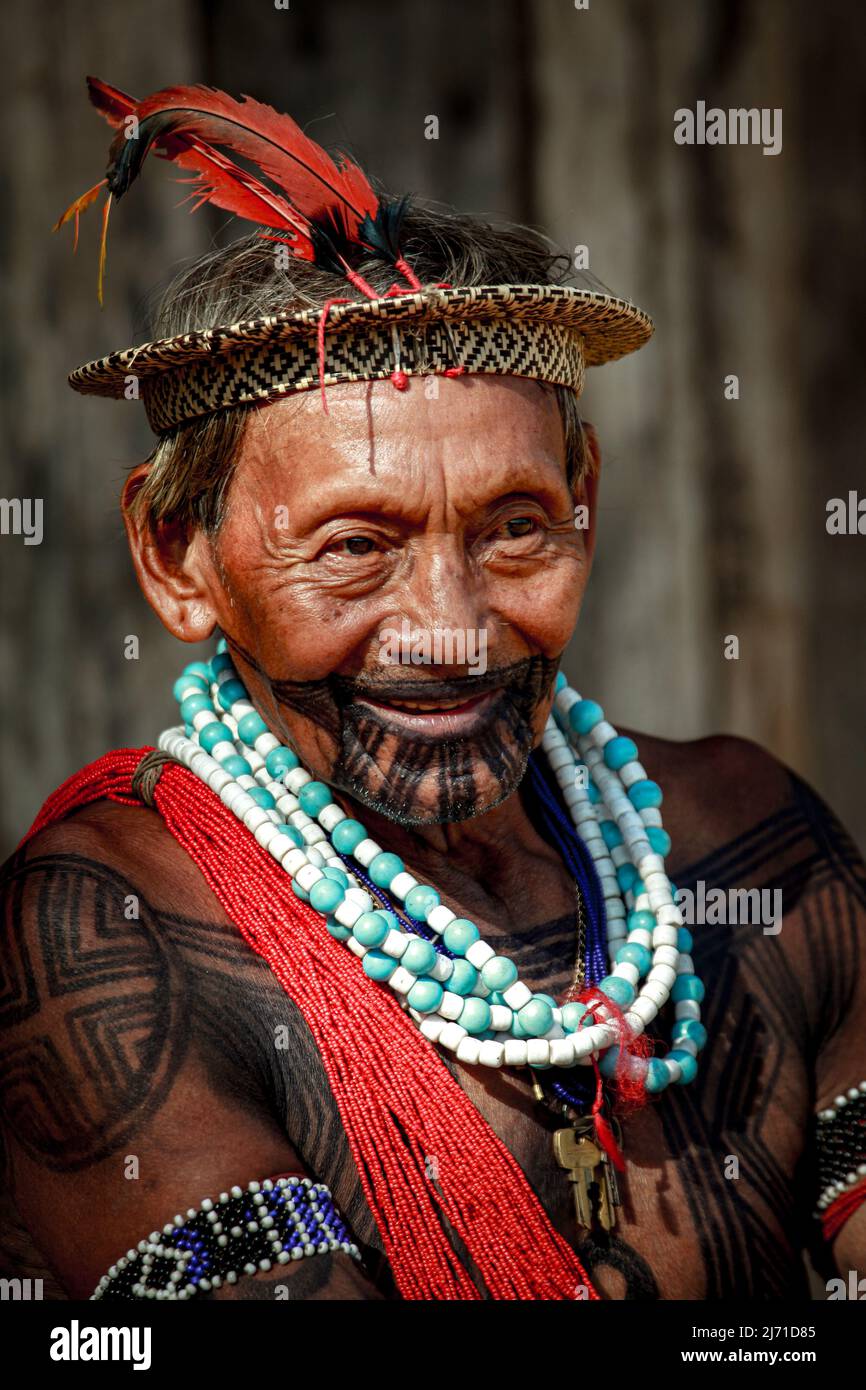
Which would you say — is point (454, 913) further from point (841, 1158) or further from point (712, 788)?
point (841, 1158)

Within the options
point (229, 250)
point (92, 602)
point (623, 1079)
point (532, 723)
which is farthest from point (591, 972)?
point (92, 602)

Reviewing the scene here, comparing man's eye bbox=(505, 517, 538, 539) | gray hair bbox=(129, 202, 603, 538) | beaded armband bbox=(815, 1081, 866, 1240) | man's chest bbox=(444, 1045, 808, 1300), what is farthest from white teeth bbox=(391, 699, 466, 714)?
beaded armband bbox=(815, 1081, 866, 1240)

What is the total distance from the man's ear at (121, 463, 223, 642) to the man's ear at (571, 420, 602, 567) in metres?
0.55

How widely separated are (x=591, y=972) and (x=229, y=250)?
1164 mm

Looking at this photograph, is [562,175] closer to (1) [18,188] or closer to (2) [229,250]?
(1) [18,188]

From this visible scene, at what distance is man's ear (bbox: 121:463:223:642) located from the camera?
211 cm

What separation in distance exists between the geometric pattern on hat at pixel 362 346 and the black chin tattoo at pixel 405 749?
0.39 m

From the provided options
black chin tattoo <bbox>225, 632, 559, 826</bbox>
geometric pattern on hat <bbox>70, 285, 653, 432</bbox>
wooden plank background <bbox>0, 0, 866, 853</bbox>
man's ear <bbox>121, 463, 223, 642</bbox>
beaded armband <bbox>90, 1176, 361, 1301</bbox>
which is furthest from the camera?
wooden plank background <bbox>0, 0, 866, 853</bbox>

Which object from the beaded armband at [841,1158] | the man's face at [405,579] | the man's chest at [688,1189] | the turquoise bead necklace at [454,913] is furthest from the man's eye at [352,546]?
the beaded armband at [841,1158]

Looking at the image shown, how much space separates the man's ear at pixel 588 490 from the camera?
2.22m

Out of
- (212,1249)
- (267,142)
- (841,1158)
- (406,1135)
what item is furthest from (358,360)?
(841,1158)

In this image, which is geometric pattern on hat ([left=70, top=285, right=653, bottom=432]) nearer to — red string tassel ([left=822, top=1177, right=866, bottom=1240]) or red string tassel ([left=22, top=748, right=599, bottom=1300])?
red string tassel ([left=22, top=748, right=599, bottom=1300])

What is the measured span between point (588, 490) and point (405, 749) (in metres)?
0.58

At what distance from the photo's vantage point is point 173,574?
2139 mm
